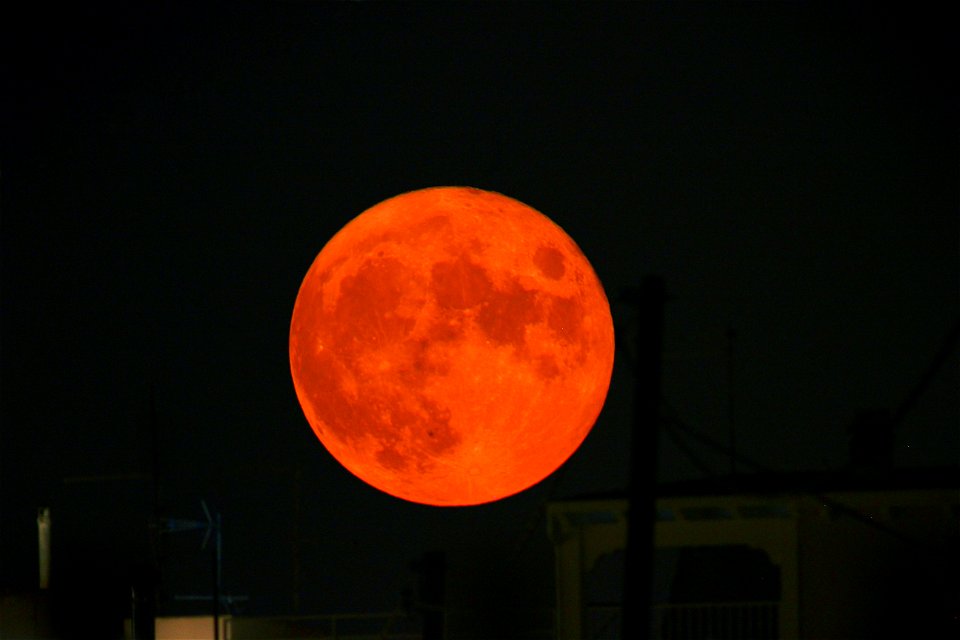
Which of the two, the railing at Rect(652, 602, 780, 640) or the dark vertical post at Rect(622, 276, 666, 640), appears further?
the railing at Rect(652, 602, 780, 640)

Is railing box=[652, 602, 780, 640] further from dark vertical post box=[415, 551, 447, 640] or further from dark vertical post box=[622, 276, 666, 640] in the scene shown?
dark vertical post box=[622, 276, 666, 640]

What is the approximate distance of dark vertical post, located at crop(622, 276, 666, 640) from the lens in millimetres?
9938

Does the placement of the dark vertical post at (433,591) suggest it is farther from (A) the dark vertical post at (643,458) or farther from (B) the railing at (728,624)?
(A) the dark vertical post at (643,458)

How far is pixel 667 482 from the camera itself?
17.8 meters

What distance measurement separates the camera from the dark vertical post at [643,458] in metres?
9.94

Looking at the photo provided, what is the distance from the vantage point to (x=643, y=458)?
1007 cm

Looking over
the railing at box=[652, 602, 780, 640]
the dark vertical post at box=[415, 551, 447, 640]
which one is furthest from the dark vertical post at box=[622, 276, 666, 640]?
the railing at box=[652, 602, 780, 640]

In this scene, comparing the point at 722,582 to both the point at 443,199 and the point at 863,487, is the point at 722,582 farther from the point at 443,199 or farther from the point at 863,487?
the point at 443,199

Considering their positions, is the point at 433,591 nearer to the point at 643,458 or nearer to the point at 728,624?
the point at 728,624

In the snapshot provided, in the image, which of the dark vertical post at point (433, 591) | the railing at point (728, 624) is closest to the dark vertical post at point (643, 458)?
the dark vertical post at point (433, 591)

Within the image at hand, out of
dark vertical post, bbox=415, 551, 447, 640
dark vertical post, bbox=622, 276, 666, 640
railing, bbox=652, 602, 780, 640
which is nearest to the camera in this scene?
dark vertical post, bbox=622, 276, 666, 640

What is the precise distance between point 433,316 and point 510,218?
1.74m

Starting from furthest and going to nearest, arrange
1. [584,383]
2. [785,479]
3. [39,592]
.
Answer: [39,592] → [785,479] → [584,383]

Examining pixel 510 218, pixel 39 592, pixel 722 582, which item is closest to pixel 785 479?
pixel 510 218
